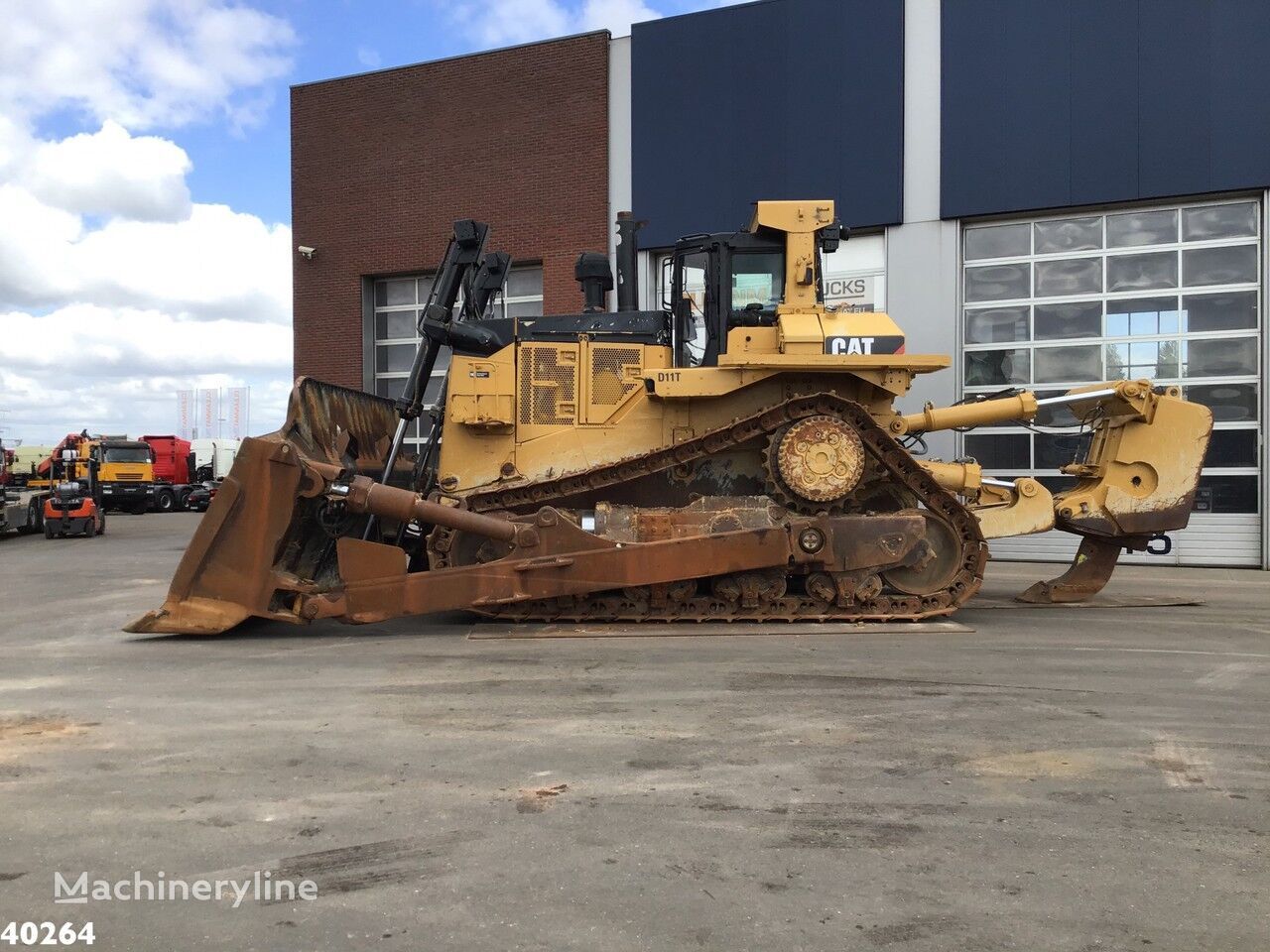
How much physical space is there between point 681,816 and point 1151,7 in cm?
1432

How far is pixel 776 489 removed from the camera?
24.0 feet

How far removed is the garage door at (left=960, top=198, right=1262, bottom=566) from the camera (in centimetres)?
1274

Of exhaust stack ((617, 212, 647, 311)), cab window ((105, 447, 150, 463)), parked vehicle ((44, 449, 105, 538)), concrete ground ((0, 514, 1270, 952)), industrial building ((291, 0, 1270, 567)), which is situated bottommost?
concrete ground ((0, 514, 1270, 952))

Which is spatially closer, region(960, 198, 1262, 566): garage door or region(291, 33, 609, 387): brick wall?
region(960, 198, 1262, 566): garage door

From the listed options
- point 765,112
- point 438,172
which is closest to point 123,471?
point 438,172

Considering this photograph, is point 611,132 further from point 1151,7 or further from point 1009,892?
point 1009,892

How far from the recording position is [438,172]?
16625 mm

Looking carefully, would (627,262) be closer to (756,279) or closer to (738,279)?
(738,279)

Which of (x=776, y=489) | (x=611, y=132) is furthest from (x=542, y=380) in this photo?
(x=611, y=132)

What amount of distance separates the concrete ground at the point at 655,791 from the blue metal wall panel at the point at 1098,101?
878 centimetres

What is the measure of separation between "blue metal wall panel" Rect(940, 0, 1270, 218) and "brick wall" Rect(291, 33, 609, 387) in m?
6.09

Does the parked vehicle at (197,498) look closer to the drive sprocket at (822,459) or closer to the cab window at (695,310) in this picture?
the cab window at (695,310)

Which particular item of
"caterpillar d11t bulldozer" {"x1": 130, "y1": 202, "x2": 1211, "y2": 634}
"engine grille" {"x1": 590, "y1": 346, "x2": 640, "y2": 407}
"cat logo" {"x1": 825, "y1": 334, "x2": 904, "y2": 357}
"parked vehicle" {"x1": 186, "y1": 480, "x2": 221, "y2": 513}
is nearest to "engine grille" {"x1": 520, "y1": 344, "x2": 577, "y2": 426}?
"caterpillar d11t bulldozer" {"x1": 130, "y1": 202, "x2": 1211, "y2": 634}

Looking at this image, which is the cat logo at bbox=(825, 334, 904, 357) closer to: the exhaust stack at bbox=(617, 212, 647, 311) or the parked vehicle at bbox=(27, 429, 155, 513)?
the exhaust stack at bbox=(617, 212, 647, 311)
